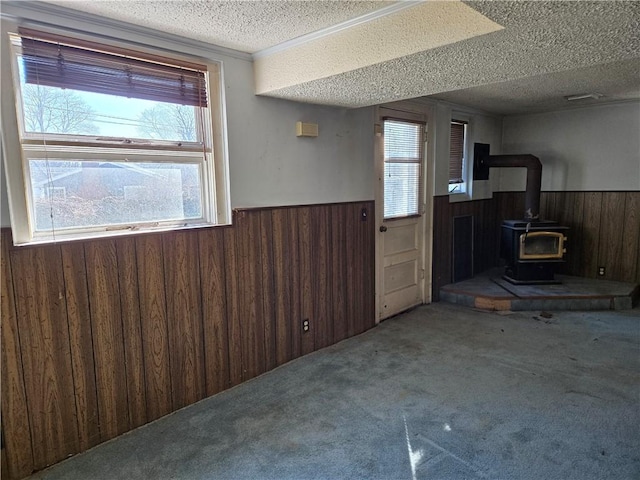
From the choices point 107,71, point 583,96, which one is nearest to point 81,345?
point 107,71

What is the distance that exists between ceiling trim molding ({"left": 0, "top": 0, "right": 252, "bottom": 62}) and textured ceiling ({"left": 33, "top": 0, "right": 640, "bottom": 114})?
0.05m

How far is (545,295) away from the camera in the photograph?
439 cm

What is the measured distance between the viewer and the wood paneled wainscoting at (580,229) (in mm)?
4797

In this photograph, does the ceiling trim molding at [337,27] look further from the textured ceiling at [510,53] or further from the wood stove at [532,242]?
the wood stove at [532,242]

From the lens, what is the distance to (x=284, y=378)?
2.94 meters

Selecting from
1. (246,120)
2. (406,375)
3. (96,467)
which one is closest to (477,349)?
(406,375)

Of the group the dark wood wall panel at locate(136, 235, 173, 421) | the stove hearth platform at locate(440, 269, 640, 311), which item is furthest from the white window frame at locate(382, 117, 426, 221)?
the dark wood wall panel at locate(136, 235, 173, 421)

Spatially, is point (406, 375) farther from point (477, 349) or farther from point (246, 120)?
point (246, 120)

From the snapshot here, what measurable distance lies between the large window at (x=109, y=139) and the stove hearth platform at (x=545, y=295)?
309 centimetres

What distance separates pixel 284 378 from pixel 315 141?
1.86 metres

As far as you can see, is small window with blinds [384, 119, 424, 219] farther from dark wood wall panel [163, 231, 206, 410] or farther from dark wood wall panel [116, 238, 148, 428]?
dark wood wall panel [116, 238, 148, 428]

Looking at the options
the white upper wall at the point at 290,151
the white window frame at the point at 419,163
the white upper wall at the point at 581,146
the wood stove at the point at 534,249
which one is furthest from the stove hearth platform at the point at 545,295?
the white upper wall at the point at 290,151

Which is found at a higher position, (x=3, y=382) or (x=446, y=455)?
(x=3, y=382)

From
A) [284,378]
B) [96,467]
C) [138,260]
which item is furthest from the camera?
[284,378]
